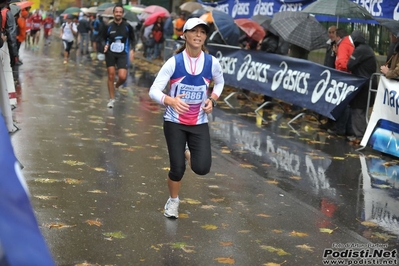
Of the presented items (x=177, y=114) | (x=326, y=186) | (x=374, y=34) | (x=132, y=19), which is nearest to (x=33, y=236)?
(x=177, y=114)

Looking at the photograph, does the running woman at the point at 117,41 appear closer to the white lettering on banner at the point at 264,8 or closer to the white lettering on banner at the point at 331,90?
the white lettering on banner at the point at 331,90

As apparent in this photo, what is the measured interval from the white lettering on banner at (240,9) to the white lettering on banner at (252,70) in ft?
23.1

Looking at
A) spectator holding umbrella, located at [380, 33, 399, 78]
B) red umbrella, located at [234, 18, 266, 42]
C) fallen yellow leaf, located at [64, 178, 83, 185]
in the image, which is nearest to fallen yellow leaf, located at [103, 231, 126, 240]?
fallen yellow leaf, located at [64, 178, 83, 185]

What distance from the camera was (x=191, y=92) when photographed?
6707 mm

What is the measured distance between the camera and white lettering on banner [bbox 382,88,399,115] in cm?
1133

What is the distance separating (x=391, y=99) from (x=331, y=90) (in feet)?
7.18

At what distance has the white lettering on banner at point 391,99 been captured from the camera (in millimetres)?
11328

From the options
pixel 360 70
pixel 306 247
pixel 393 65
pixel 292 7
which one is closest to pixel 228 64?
pixel 292 7

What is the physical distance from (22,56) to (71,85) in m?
11.9

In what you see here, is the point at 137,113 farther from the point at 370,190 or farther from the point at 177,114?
the point at 177,114

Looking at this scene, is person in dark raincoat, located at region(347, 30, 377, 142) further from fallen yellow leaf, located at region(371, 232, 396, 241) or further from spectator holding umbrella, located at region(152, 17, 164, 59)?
spectator holding umbrella, located at region(152, 17, 164, 59)

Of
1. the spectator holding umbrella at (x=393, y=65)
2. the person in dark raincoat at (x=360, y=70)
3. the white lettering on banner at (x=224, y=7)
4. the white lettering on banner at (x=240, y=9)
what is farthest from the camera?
the white lettering on banner at (x=224, y=7)

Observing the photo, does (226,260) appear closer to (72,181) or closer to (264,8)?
(72,181)

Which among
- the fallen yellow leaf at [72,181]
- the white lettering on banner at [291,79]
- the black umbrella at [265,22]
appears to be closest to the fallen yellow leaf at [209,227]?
the fallen yellow leaf at [72,181]
